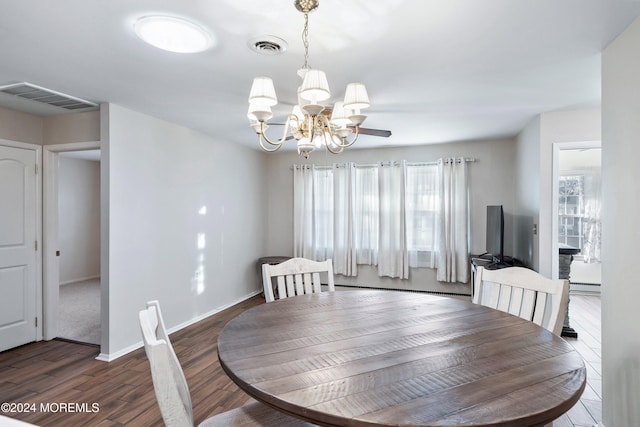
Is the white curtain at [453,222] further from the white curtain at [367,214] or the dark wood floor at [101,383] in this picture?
the dark wood floor at [101,383]

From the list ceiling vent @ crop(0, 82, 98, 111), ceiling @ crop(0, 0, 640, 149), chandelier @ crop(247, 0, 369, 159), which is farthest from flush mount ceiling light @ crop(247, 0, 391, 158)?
ceiling vent @ crop(0, 82, 98, 111)

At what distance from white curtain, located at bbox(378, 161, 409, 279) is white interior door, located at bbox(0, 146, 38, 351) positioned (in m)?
4.41

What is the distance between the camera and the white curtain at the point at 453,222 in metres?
5.04

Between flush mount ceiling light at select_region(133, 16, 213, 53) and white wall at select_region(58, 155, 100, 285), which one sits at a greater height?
flush mount ceiling light at select_region(133, 16, 213, 53)

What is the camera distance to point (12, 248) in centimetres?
346

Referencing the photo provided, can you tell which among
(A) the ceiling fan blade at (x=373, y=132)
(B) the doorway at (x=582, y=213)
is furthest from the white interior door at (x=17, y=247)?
(B) the doorway at (x=582, y=213)

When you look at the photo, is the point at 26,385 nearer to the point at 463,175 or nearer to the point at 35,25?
the point at 35,25

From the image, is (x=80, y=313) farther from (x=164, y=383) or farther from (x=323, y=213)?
(x=164, y=383)

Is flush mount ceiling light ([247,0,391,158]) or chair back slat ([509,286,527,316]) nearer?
flush mount ceiling light ([247,0,391,158])

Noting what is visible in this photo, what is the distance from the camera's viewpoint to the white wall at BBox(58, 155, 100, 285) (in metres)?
6.62

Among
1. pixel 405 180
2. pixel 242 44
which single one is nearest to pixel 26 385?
pixel 242 44

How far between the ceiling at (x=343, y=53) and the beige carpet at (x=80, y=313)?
2467 millimetres

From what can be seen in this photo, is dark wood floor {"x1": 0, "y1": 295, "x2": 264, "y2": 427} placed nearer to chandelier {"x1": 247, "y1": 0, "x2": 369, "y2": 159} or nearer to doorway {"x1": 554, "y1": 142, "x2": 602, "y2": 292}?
chandelier {"x1": 247, "y1": 0, "x2": 369, "y2": 159}

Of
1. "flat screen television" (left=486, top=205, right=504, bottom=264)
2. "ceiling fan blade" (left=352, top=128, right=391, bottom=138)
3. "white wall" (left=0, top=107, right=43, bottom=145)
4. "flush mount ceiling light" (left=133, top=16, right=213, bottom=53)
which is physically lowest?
"flat screen television" (left=486, top=205, right=504, bottom=264)
